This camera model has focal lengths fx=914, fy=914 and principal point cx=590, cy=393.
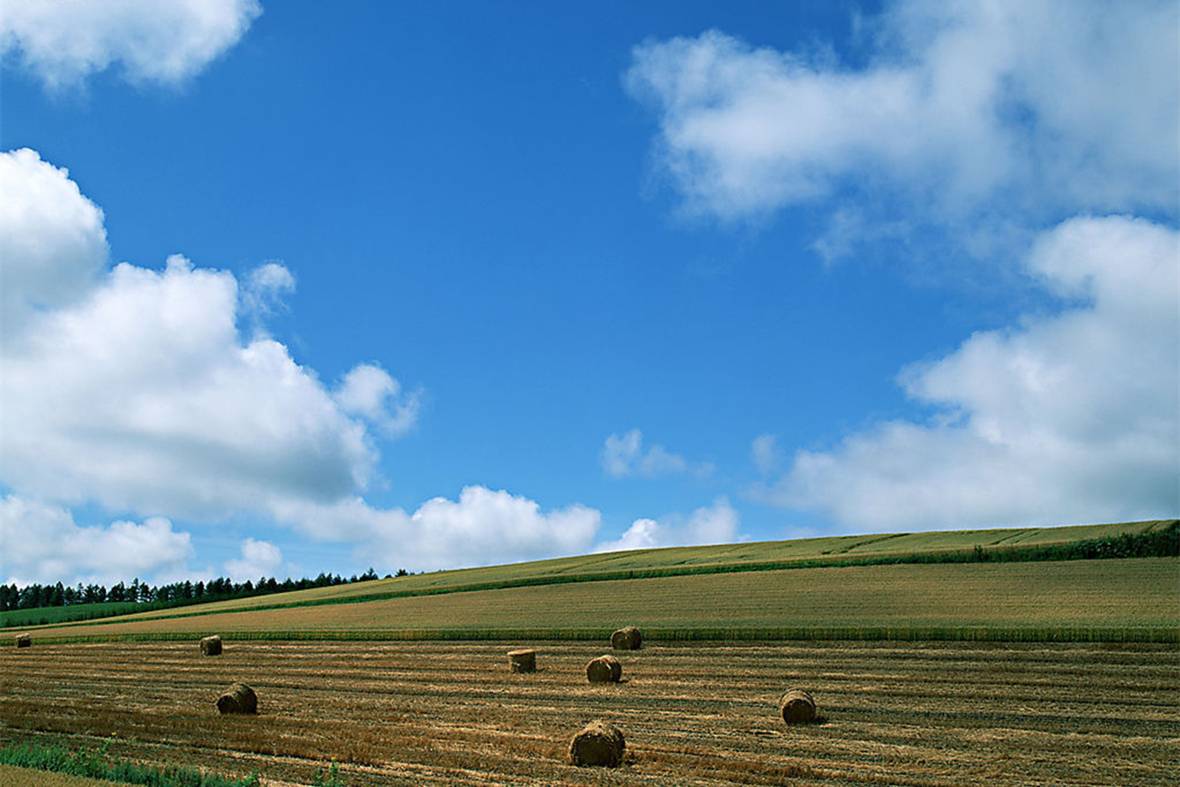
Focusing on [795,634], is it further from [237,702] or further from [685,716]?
[237,702]

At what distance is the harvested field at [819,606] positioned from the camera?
96.7ft

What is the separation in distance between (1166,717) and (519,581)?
4682 cm

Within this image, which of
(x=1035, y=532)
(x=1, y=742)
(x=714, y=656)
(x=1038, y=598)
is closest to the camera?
(x=1, y=742)

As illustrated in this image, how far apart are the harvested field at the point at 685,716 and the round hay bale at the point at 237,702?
0.56 meters

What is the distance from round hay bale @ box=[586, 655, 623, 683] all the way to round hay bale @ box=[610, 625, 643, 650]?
5850 millimetres

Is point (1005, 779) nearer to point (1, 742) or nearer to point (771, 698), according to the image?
point (771, 698)

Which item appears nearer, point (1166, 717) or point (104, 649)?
point (1166, 717)

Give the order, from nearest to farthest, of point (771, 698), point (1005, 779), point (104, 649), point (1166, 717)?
point (1005, 779) < point (1166, 717) < point (771, 698) < point (104, 649)

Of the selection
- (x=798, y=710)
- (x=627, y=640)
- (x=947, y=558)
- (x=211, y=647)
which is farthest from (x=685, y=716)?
(x=947, y=558)

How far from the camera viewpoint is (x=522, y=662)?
91.4 feet

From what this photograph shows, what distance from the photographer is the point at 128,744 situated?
18.5 meters

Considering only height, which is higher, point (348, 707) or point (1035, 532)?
point (1035, 532)

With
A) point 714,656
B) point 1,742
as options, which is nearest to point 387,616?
point 714,656

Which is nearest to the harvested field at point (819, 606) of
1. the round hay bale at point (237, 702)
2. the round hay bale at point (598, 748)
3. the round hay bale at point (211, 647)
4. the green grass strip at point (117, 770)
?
the round hay bale at point (211, 647)
